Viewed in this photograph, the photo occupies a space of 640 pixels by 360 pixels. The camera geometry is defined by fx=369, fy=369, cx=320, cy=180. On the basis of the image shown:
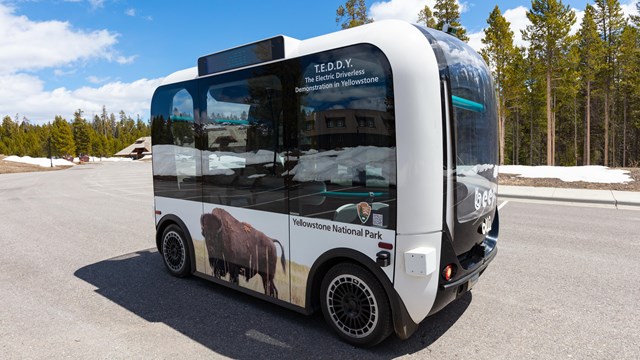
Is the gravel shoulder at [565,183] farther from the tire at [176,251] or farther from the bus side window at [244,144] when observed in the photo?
the tire at [176,251]

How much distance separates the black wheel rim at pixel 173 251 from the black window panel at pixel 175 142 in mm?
636

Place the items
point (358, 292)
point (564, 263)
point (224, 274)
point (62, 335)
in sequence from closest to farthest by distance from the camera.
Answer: point (358, 292) → point (62, 335) → point (224, 274) → point (564, 263)

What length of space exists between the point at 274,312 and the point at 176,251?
2.06m

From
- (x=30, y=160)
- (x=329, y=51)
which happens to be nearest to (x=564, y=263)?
(x=329, y=51)

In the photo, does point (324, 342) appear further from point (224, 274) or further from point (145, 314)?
point (145, 314)

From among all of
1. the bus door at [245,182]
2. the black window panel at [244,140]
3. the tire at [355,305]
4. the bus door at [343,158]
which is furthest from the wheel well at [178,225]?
the tire at [355,305]

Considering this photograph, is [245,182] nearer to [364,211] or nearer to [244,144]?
[244,144]

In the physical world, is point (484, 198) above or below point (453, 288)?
above

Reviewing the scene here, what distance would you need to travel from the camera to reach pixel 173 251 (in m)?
5.54

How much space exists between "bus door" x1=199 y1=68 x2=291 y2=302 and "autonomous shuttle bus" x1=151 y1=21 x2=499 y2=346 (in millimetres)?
18

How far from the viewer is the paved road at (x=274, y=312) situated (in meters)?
3.43

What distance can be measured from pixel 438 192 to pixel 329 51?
5.35ft

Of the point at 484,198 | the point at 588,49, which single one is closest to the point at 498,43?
the point at 588,49

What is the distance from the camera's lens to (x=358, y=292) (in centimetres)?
342
